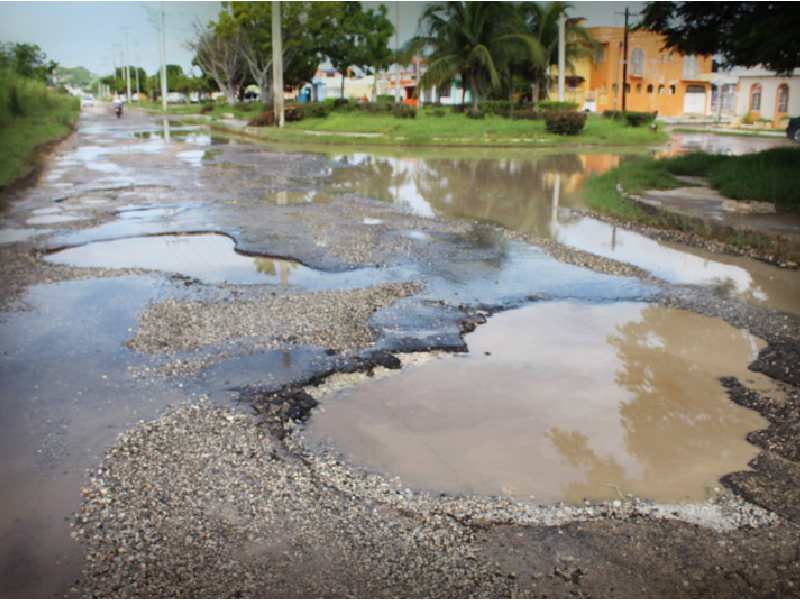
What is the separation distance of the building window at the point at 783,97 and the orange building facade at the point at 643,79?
13.7 m

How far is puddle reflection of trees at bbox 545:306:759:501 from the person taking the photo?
12.6 ft

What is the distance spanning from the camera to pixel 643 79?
193 feet

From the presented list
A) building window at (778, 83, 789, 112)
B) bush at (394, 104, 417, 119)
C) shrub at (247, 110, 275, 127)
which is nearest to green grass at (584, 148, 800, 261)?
bush at (394, 104, 417, 119)

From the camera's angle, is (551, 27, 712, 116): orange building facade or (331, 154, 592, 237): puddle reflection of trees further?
(551, 27, 712, 116): orange building facade

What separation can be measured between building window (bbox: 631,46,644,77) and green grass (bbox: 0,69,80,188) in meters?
43.8

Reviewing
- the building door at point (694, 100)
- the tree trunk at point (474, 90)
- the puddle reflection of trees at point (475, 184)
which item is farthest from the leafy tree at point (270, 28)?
the building door at point (694, 100)

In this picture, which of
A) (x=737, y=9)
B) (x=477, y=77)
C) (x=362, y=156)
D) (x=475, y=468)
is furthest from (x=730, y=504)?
(x=477, y=77)

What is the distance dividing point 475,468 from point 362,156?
68.6 feet

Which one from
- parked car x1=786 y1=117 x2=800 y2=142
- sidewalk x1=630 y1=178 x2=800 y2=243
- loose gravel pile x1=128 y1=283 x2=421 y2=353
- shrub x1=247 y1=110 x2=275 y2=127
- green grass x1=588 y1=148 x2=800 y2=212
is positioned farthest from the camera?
shrub x1=247 y1=110 x2=275 y2=127

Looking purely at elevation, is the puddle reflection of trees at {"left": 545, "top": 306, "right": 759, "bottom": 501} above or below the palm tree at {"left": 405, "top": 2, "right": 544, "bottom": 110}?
below

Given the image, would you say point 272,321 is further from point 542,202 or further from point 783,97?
point 783,97

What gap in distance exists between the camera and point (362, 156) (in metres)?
23.9

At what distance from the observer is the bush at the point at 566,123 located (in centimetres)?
3080

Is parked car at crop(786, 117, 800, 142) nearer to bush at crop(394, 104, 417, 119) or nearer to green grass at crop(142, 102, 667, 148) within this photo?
green grass at crop(142, 102, 667, 148)
